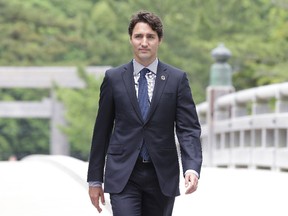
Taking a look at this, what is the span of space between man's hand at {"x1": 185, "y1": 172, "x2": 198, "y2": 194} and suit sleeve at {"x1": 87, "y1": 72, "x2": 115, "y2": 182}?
1.52 feet

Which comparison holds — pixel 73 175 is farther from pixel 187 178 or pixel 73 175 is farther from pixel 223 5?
pixel 223 5

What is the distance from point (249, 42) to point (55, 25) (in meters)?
14.8

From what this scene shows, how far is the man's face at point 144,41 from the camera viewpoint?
6230 mm

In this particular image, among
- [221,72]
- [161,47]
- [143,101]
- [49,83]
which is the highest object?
[161,47]

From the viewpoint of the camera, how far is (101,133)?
636 centimetres

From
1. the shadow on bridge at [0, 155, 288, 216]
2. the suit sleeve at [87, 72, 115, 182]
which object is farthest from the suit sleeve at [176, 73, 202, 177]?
the shadow on bridge at [0, 155, 288, 216]

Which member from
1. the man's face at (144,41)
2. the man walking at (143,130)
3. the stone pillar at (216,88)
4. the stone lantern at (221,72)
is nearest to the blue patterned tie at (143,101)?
the man walking at (143,130)

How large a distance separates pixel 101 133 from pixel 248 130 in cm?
1278

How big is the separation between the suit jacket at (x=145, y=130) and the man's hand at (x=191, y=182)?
0.23 ft

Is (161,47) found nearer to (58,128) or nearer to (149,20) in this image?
(58,128)

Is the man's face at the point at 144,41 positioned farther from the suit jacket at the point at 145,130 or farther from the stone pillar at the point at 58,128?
the stone pillar at the point at 58,128

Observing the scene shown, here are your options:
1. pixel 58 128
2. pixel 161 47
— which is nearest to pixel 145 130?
pixel 161 47

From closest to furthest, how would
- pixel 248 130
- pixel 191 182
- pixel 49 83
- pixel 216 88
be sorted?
pixel 191 182, pixel 248 130, pixel 216 88, pixel 49 83

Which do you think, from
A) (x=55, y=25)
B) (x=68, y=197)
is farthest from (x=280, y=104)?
(x=55, y=25)
